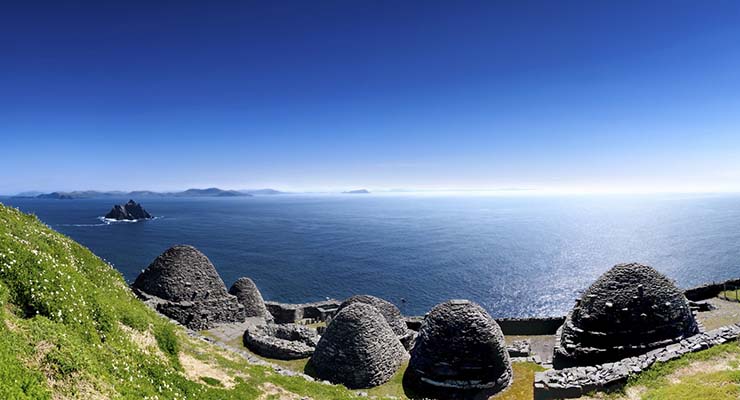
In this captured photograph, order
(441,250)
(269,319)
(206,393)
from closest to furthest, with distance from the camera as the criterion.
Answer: (206,393) < (269,319) < (441,250)

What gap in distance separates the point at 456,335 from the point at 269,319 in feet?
80.9

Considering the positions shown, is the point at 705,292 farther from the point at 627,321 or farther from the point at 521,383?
the point at 521,383

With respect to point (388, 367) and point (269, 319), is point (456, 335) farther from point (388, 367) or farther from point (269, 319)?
point (269, 319)

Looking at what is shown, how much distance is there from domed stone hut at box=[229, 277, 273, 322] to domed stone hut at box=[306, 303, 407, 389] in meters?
16.4

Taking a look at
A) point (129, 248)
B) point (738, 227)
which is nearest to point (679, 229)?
point (738, 227)

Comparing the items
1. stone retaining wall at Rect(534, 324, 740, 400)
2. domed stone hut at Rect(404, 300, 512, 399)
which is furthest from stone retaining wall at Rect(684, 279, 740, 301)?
domed stone hut at Rect(404, 300, 512, 399)

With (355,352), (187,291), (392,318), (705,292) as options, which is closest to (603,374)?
(355,352)

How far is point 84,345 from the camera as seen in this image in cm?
1130

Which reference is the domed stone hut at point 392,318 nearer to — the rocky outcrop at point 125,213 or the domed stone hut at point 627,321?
the domed stone hut at point 627,321

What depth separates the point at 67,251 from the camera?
1881 centimetres


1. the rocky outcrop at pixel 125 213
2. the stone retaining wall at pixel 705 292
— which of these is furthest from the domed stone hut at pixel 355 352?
the rocky outcrop at pixel 125 213

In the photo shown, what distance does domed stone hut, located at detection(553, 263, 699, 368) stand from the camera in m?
25.7

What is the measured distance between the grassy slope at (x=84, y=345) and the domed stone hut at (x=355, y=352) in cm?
748

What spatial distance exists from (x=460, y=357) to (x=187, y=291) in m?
25.3
